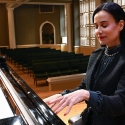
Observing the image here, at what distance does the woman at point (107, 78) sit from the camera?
1107 mm

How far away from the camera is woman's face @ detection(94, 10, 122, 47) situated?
3.95 ft

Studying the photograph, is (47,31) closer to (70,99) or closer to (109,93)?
(109,93)

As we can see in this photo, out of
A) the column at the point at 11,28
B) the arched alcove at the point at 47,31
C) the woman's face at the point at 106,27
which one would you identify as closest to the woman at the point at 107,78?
the woman's face at the point at 106,27

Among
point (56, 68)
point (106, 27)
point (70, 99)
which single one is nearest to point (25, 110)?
point (70, 99)

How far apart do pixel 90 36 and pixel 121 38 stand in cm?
1273

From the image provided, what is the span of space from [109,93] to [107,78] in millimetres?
90

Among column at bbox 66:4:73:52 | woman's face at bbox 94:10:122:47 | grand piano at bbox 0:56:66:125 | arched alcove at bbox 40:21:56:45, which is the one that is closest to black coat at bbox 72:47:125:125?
woman's face at bbox 94:10:122:47

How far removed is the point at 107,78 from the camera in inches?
48.6

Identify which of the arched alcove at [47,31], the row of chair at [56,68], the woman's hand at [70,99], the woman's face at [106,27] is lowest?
the row of chair at [56,68]

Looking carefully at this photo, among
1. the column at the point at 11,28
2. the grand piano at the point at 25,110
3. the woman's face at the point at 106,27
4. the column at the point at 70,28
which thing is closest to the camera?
the grand piano at the point at 25,110

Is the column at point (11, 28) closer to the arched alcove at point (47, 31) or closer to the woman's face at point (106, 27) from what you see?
the arched alcove at point (47, 31)

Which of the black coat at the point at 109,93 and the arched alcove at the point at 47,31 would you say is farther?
the arched alcove at the point at 47,31

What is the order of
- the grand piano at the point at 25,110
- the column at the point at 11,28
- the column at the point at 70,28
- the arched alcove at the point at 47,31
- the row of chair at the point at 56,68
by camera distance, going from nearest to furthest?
the grand piano at the point at 25,110, the row of chair at the point at 56,68, the column at the point at 70,28, the column at the point at 11,28, the arched alcove at the point at 47,31

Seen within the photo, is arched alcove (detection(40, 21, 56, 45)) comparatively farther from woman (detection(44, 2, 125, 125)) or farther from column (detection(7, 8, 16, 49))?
woman (detection(44, 2, 125, 125))
